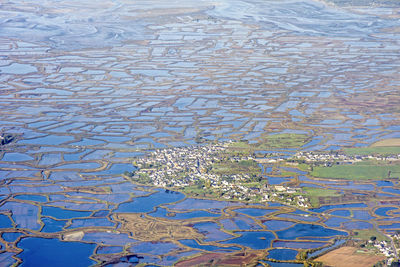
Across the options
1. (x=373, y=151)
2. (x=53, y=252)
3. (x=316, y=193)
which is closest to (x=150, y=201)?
(x=53, y=252)

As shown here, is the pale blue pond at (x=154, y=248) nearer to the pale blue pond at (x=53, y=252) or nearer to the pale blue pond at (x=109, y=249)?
the pale blue pond at (x=109, y=249)

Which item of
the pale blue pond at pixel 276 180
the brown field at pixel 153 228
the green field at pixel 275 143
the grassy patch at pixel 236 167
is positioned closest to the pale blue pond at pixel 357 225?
the pale blue pond at pixel 276 180

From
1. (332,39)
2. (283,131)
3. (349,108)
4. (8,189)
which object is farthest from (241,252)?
(332,39)

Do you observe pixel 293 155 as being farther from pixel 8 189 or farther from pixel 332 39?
pixel 332 39

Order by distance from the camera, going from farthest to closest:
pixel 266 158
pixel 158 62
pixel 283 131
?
pixel 158 62 → pixel 283 131 → pixel 266 158

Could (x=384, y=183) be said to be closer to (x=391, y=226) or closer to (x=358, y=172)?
(x=358, y=172)
